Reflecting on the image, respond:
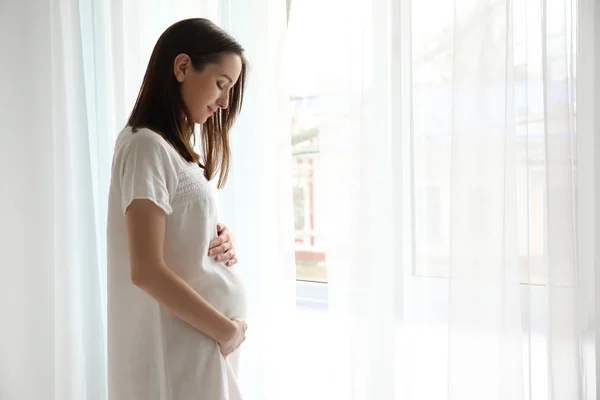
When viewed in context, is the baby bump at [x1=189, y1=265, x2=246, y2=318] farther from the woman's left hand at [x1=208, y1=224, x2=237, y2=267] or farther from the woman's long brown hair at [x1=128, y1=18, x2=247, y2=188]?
the woman's long brown hair at [x1=128, y1=18, x2=247, y2=188]

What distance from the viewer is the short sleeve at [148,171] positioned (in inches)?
40.8

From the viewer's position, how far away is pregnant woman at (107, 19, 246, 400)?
3.61 ft

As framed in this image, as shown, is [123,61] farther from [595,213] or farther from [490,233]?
[595,213]

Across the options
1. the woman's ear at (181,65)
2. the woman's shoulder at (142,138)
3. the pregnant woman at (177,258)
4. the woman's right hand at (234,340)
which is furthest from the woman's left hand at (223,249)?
the woman's ear at (181,65)

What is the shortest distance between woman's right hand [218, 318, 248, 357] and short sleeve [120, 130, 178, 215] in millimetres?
270

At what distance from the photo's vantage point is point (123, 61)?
1814mm

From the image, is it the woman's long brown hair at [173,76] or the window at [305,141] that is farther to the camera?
the window at [305,141]

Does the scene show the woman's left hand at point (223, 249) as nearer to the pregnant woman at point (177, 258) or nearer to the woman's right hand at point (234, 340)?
the pregnant woman at point (177, 258)

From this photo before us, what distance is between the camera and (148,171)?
41.4 inches

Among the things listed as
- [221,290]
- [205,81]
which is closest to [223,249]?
[221,290]

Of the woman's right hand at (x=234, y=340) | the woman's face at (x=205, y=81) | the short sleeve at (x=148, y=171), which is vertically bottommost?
the woman's right hand at (x=234, y=340)

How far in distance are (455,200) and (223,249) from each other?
55 centimetres

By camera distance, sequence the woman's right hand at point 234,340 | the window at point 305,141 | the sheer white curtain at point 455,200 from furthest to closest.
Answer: the window at point 305,141 → the sheer white curtain at point 455,200 → the woman's right hand at point 234,340

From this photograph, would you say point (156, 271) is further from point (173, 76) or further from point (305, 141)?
point (305, 141)
